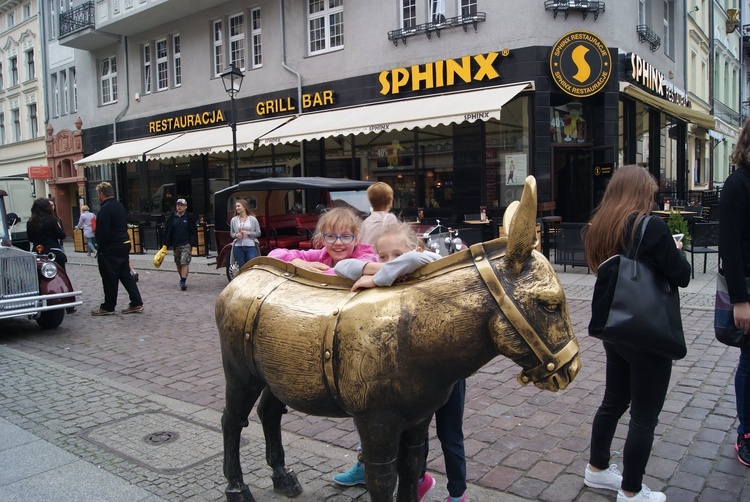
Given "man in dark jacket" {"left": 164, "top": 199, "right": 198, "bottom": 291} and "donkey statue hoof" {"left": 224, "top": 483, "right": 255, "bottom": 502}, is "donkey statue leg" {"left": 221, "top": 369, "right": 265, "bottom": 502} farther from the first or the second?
"man in dark jacket" {"left": 164, "top": 199, "right": 198, "bottom": 291}

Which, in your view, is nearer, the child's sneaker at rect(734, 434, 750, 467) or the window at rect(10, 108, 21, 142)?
the child's sneaker at rect(734, 434, 750, 467)

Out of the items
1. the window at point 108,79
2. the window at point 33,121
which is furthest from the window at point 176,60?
the window at point 33,121

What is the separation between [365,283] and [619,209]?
159cm

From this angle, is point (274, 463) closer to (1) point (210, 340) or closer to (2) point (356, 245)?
(2) point (356, 245)

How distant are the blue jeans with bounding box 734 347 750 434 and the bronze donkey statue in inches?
79.8

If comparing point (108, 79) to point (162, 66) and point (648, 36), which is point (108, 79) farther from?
point (648, 36)

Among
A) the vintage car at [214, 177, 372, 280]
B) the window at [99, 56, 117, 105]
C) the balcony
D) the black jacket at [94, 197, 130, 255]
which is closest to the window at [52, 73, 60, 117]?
the balcony

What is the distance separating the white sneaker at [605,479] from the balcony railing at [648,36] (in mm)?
15387

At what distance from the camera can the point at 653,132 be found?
63.7ft

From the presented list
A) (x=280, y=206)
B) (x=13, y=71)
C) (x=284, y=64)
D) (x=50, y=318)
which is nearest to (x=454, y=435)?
(x=50, y=318)

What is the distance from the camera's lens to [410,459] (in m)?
2.66

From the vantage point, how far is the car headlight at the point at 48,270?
26.9 feet

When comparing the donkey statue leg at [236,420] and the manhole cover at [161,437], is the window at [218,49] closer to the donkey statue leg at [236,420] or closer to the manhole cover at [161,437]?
the manhole cover at [161,437]

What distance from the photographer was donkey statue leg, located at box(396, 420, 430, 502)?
2631 millimetres
